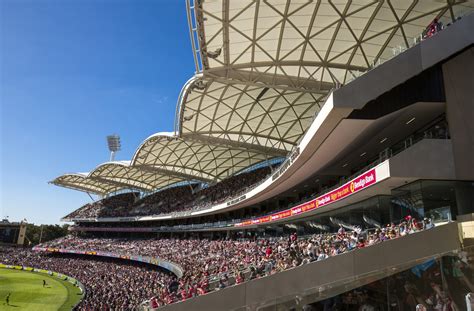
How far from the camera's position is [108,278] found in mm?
46062

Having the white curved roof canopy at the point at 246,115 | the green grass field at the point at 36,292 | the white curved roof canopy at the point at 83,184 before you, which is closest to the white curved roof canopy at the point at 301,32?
the white curved roof canopy at the point at 246,115

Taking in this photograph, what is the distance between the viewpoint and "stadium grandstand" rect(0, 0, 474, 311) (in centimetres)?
1326

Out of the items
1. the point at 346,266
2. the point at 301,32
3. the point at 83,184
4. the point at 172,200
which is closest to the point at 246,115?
the point at 301,32

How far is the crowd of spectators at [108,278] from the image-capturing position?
3091cm

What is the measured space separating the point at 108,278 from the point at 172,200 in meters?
27.3

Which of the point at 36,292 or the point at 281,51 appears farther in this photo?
the point at 36,292

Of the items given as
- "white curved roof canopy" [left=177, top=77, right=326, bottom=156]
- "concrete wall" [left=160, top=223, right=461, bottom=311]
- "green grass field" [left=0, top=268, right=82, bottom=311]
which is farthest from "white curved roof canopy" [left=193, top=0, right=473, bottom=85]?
"green grass field" [left=0, top=268, right=82, bottom=311]

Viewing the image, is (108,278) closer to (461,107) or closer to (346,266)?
(346,266)

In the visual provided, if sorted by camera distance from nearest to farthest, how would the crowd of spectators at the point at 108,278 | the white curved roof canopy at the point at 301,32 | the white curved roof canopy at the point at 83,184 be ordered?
the white curved roof canopy at the point at 301,32 → the crowd of spectators at the point at 108,278 → the white curved roof canopy at the point at 83,184

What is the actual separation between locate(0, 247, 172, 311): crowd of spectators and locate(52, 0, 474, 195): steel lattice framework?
15.9 meters

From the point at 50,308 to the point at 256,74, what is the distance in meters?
29.9

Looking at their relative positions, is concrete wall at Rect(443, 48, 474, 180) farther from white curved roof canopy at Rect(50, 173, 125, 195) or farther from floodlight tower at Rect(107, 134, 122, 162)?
floodlight tower at Rect(107, 134, 122, 162)

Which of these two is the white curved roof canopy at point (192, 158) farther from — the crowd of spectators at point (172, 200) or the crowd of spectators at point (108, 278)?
the crowd of spectators at point (108, 278)

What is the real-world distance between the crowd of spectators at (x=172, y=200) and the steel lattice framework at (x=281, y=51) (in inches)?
457
